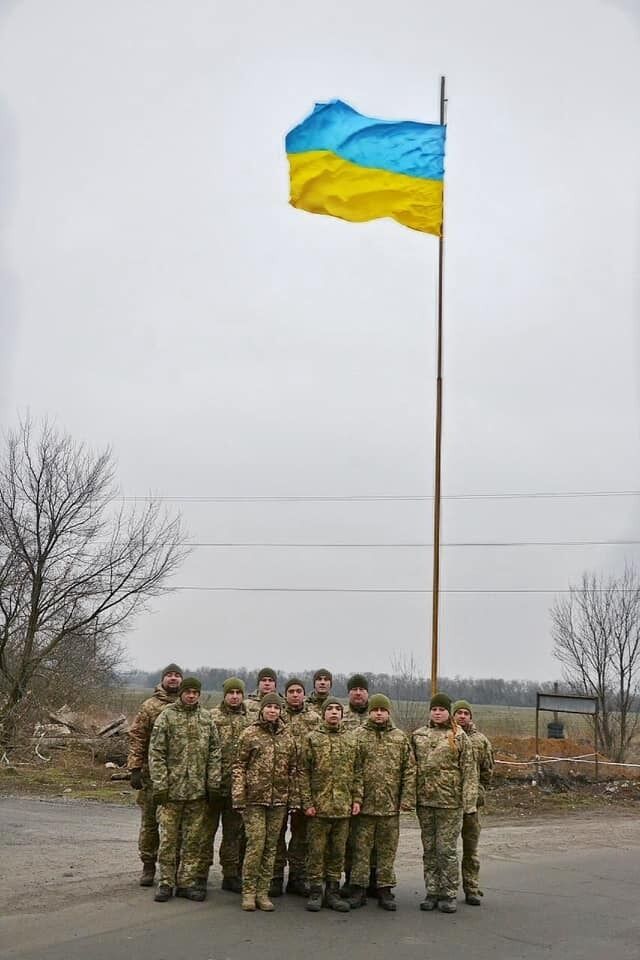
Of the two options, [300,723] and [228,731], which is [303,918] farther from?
[228,731]

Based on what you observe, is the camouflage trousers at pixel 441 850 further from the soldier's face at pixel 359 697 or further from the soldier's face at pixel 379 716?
the soldier's face at pixel 359 697

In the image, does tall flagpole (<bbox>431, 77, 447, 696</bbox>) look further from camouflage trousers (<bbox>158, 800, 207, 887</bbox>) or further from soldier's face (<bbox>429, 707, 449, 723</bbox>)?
camouflage trousers (<bbox>158, 800, 207, 887</bbox>)

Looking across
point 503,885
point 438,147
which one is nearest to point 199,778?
point 503,885

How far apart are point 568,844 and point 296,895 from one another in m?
5.74

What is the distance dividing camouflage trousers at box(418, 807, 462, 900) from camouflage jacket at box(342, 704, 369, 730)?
3.25 ft

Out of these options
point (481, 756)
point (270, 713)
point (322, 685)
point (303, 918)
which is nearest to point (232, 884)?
point (303, 918)

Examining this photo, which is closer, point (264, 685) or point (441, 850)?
point (441, 850)

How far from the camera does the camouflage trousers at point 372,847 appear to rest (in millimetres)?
8953

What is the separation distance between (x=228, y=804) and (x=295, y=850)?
80 cm

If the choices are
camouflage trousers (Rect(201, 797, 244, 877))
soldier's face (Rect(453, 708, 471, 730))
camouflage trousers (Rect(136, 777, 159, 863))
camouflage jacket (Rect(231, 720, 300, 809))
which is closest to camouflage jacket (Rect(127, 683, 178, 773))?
camouflage trousers (Rect(136, 777, 159, 863))

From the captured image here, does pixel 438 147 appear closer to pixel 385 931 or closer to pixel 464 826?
pixel 464 826

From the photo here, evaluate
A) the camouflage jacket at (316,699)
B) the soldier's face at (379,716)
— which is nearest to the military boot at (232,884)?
the camouflage jacket at (316,699)

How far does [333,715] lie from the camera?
920 centimetres

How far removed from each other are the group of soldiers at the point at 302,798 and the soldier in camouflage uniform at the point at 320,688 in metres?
0.72
